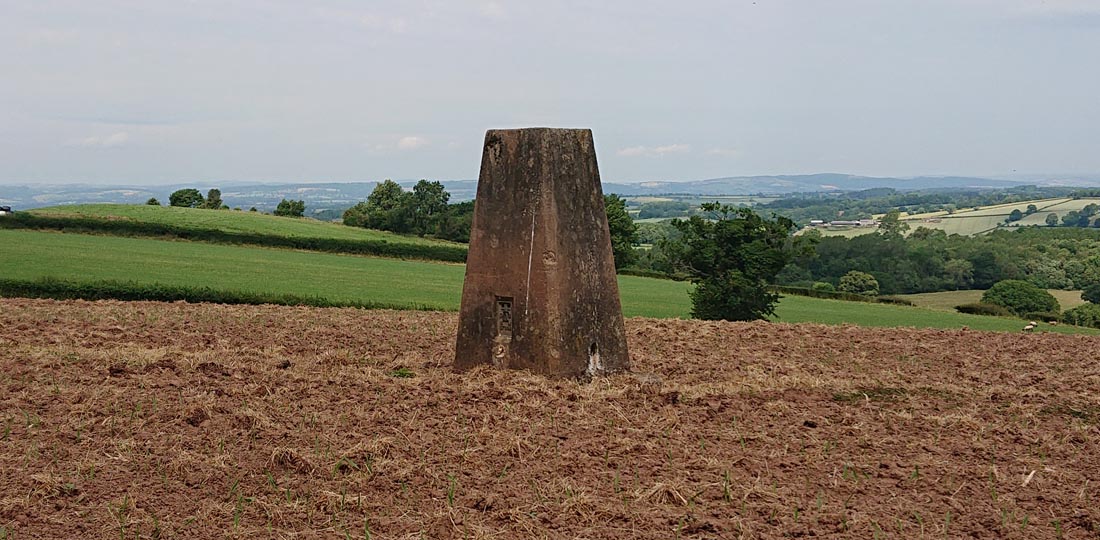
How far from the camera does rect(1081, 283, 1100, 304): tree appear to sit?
6109cm

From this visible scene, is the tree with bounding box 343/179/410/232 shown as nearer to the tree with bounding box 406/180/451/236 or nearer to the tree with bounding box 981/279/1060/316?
the tree with bounding box 406/180/451/236

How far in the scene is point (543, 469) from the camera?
8547mm

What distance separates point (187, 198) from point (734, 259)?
7190 centimetres

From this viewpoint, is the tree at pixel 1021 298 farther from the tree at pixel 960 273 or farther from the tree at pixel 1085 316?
the tree at pixel 960 273

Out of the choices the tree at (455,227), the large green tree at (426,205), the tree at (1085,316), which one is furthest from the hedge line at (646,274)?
the large green tree at (426,205)

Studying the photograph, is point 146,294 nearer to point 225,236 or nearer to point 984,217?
point 225,236

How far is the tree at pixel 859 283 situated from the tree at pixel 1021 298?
29.4ft

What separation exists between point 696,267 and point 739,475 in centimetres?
2187

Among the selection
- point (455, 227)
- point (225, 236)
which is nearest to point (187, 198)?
point (455, 227)

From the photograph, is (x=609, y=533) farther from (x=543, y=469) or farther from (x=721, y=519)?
(x=543, y=469)

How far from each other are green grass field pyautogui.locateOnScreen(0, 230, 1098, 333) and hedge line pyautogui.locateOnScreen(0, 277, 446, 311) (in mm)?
1509

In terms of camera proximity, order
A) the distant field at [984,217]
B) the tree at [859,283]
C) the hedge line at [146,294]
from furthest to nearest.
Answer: the distant field at [984,217] < the tree at [859,283] < the hedge line at [146,294]

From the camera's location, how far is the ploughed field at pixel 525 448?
745cm

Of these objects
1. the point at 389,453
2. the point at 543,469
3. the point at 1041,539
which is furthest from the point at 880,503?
the point at 389,453
